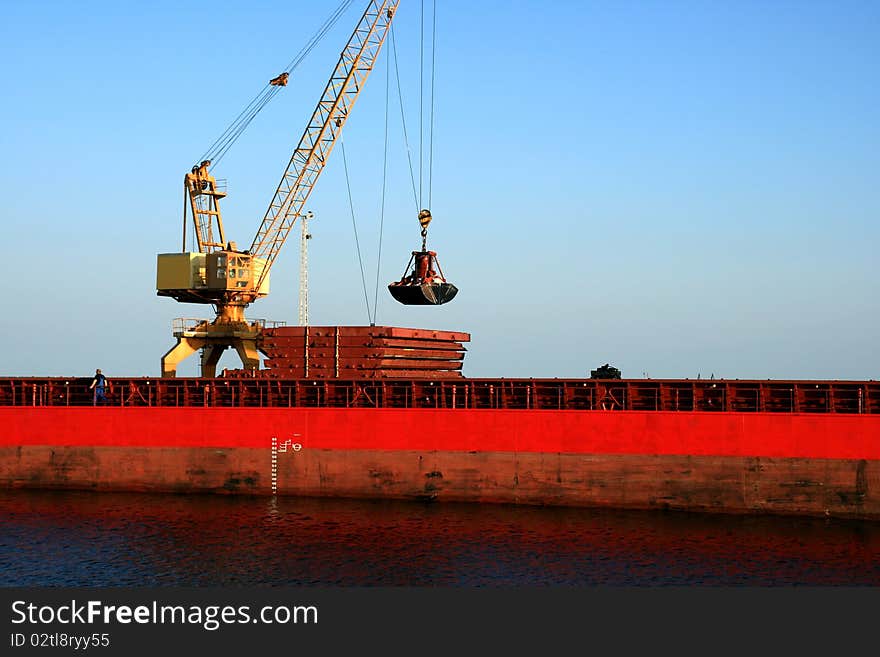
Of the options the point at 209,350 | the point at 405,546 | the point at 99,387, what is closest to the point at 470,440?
the point at 405,546

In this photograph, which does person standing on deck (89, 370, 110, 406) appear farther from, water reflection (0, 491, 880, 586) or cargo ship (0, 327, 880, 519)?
water reflection (0, 491, 880, 586)

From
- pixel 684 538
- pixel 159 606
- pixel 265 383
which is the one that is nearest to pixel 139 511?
pixel 265 383

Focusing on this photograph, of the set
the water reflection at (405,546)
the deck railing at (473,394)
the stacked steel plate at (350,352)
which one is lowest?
the water reflection at (405,546)

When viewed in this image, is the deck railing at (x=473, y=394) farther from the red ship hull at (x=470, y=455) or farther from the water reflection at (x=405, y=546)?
the water reflection at (x=405, y=546)

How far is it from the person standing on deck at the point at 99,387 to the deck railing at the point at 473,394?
45cm

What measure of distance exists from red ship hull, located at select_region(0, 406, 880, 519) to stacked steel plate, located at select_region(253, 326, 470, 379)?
620 cm

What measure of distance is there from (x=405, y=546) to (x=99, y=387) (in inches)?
743

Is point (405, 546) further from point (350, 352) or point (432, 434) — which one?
point (350, 352)

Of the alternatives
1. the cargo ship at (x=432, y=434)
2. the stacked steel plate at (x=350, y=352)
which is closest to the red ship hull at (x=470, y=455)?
the cargo ship at (x=432, y=434)

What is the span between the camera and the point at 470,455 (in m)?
35.8

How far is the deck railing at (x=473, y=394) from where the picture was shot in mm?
34719

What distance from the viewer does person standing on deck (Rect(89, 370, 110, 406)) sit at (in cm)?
4022

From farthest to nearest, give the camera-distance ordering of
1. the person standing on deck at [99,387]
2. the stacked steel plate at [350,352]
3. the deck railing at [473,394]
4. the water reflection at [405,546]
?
the stacked steel plate at [350,352], the person standing on deck at [99,387], the deck railing at [473,394], the water reflection at [405,546]

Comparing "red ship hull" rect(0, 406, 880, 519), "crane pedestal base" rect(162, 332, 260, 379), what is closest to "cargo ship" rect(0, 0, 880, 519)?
"red ship hull" rect(0, 406, 880, 519)
